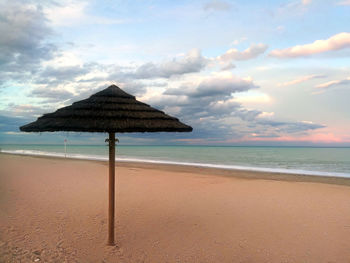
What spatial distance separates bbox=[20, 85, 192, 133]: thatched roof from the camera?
4184 millimetres

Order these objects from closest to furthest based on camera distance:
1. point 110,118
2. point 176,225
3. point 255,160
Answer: point 110,118
point 176,225
point 255,160

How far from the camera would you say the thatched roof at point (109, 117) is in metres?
4.18

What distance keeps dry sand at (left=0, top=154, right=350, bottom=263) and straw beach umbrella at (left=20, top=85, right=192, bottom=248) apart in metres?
0.93

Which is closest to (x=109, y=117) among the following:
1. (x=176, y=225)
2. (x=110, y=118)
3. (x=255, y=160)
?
(x=110, y=118)

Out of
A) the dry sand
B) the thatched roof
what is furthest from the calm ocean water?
the thatched roof

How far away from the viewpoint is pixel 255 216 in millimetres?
7160

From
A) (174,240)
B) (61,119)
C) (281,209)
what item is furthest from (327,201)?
(61,119)

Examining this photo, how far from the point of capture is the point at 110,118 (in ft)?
14.2

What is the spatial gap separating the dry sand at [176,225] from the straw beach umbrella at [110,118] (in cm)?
93

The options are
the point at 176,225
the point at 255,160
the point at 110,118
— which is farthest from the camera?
the point at 255,160

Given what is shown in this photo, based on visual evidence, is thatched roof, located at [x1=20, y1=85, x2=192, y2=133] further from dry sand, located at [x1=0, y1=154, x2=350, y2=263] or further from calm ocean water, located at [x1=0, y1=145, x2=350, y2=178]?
calm ocean water, located at [x1=0, y1=145, x2=350, y2=178]

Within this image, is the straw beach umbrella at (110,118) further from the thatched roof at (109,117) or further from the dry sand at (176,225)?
the dry sand at (176,225)

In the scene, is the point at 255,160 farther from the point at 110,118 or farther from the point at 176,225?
the point at 110,118

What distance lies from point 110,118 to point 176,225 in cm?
336
